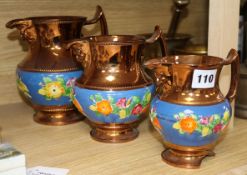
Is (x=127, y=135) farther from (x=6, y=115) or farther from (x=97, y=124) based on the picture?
(x=6, y=115)

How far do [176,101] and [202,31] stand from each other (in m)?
0.68

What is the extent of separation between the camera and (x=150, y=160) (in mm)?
→ 646

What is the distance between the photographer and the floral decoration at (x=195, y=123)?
58 centimetres

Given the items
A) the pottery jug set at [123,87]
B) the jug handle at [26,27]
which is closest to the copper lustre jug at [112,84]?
the pottery jug set at [123,87]

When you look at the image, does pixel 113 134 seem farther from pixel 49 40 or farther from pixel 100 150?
pixel 49 40

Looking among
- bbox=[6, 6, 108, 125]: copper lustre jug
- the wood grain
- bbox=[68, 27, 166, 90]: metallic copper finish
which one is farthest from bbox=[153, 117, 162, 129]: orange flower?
the wood grain

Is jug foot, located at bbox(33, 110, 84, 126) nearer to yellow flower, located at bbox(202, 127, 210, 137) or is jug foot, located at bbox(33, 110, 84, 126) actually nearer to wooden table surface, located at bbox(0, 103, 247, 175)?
wooden table surface, located at bbox(0, 103, 247, 175)

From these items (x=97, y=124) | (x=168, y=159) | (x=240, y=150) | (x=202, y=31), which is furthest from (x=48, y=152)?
(x=202, y=31)

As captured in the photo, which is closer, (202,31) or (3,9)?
(3,9)

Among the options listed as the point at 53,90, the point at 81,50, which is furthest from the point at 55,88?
the point at 81,50

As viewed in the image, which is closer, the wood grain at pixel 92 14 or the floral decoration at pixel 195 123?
the floral decoration at pixel 195 123

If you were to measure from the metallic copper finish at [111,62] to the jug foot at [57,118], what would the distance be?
0.14m

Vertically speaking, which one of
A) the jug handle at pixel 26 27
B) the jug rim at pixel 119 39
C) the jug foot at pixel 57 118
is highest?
the jug handle at pixel 26 27

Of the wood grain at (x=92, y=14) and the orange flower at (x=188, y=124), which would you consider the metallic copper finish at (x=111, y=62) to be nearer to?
the orange flower at (x=188, y=124)
